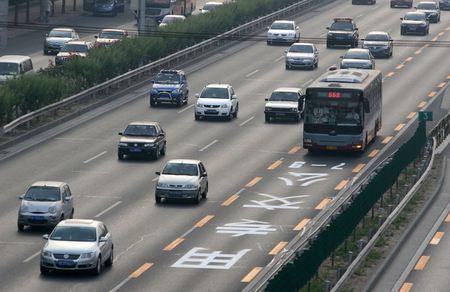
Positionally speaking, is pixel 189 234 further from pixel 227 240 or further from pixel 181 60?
pixel 181 60

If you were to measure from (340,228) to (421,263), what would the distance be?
453cm

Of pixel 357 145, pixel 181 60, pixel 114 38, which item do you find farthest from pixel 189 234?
pixel 114 38

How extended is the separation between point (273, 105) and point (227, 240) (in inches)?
1033

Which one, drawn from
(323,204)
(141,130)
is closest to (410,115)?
(141,130)

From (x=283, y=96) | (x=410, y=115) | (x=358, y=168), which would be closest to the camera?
(x=358, y=168)

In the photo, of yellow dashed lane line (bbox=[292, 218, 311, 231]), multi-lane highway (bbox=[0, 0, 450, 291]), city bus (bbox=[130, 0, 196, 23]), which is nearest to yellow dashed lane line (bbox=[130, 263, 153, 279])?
multi-lane highway (bbox=[0, 0, 450, 291])

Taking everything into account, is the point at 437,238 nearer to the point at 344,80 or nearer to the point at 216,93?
the point at 344,80

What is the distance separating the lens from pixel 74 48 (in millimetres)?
99938

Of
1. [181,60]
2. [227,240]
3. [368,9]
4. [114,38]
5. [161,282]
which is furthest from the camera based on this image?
[368,9]

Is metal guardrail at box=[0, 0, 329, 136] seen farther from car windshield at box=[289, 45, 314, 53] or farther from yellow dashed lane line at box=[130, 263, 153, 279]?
yellow dashed lane line at box=[130, 263, 153, 279]

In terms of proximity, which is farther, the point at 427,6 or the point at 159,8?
the point at 159,8

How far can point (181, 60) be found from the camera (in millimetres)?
100312

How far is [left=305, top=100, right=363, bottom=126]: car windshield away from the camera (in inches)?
2832

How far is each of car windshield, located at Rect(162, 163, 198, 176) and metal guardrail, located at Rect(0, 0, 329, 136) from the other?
13.8 metres
